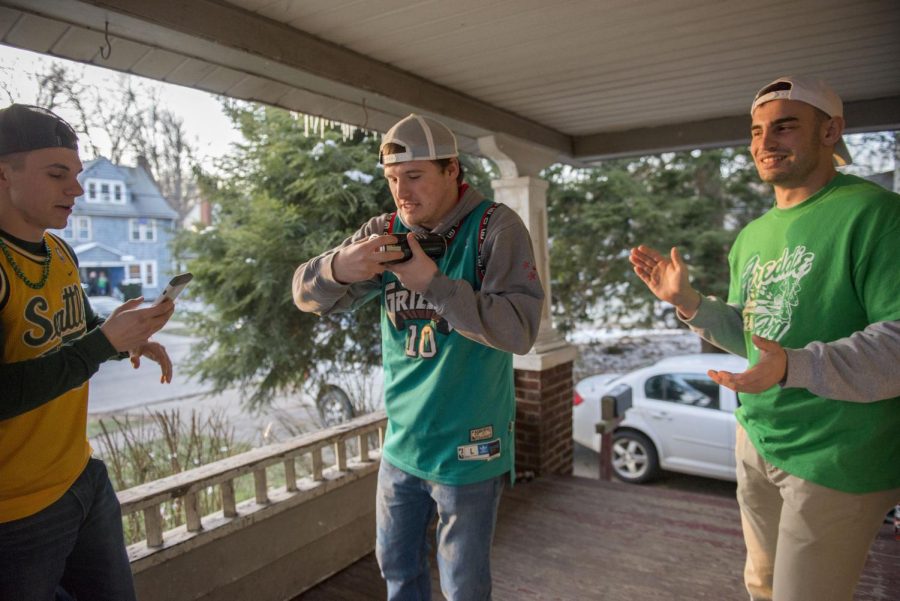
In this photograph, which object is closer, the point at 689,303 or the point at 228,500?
the point at 689,303

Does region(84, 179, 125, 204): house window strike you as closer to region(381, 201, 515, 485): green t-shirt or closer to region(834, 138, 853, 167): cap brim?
region(381, 201, 515, 485): green t-shirt

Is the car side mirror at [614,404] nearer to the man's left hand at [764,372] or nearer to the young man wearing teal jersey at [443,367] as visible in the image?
the young man wearing teal jersey at [443,367]

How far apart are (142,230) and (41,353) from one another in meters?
3.88

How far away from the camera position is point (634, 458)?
5.92 metres

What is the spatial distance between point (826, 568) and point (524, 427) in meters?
2.84

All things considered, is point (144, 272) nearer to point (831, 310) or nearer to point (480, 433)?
point (480, 433)

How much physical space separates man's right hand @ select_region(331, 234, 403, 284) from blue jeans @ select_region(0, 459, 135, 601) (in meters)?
0.81

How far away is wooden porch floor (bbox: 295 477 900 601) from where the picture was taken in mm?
2684

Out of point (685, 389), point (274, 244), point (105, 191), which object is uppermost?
point (105, 191)

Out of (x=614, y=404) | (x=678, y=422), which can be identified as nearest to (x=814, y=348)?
(x=614, y=404)

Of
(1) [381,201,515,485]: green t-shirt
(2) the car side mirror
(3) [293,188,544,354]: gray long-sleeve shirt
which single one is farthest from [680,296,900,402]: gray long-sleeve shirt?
(2) the car side mirror

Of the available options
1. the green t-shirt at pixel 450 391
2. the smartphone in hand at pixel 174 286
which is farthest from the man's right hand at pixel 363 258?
the smartphone in hand at pixel 174 286

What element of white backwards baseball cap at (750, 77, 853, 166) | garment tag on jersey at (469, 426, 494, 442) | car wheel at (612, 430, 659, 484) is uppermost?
white backwards baseball cap at (750, 77, 853, 166)

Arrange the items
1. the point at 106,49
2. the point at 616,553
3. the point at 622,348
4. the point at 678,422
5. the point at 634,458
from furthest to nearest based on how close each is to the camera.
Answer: the point at 622,348 → the point at 634,458 → the point at 678,422 → the point at 616,553 → the point at 106,49
